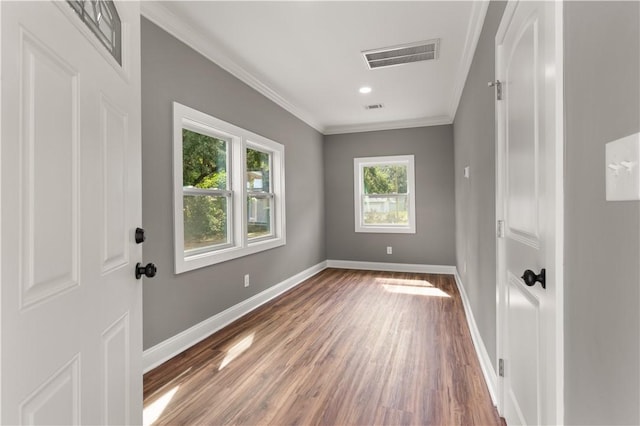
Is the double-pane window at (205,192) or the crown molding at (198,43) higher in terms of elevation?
the crown molding at (198,43)

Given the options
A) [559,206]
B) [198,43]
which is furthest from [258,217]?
[559,206]

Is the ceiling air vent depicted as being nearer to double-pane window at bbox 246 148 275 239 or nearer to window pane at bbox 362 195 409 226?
double-pane window at bbox 246 148 275 239

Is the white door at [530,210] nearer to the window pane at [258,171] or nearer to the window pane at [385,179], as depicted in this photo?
the window pane at [258,171]

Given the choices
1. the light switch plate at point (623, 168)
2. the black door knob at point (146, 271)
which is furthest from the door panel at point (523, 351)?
the black door knob at point (146, 271)

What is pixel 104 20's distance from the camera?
101 cm

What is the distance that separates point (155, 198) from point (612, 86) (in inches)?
98.1

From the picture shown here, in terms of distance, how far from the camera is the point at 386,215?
5.83 meters

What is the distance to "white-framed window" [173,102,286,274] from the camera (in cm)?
261

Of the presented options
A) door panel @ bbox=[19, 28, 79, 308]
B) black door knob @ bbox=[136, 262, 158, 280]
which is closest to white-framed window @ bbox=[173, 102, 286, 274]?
black door knob @ bbox=[136, 262, 158, 280]

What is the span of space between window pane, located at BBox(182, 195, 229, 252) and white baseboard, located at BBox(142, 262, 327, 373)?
2.27 feet

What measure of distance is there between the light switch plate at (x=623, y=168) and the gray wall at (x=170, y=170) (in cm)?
241

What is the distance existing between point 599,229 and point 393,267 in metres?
5.07

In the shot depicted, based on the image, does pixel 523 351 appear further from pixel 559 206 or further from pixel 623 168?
pixel 623 168

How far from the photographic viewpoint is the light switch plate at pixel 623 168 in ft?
1.91
